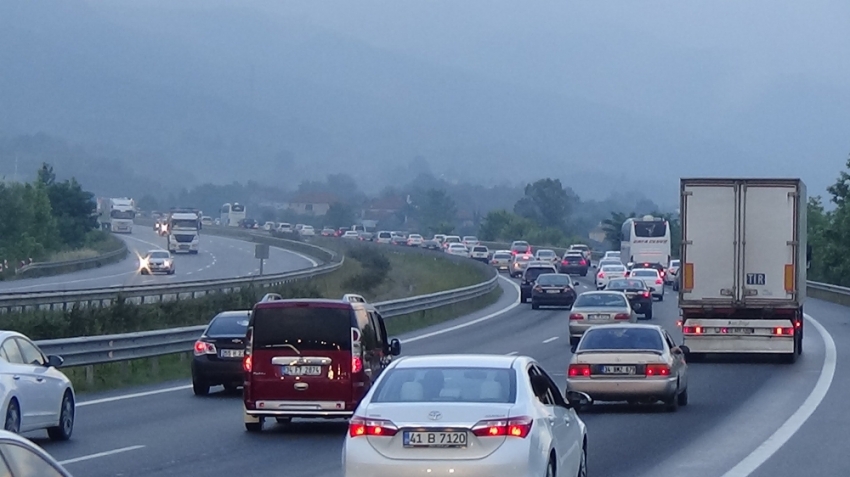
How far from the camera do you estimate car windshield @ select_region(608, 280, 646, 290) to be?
4641 centimetres

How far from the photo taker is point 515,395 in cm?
1055

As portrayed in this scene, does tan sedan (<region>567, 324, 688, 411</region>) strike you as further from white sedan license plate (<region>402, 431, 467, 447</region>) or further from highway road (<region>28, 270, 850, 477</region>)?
white sedan license plate (<region>402, 431, 467, 447</region>)

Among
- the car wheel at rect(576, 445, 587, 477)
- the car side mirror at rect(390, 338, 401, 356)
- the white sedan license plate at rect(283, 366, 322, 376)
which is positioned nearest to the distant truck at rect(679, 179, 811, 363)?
the car side mirror at rect(390, 338, 401, 356)

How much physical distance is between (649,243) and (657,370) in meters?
59.0

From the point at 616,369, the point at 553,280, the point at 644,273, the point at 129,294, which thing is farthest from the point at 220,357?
the point at 644,273

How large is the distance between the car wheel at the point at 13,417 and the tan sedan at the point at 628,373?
8.23 meters

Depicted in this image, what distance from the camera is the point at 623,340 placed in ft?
68.5

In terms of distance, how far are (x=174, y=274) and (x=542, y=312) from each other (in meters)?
27.5

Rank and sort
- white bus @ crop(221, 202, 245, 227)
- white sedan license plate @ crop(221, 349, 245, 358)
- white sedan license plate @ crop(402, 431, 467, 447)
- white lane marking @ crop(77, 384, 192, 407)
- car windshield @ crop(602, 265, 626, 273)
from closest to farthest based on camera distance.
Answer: white sedan license plate @ crop(402, 431, 467, 447), white lane marking @ crop(77, 384, 192, 407), white sedan license plate @ crop(221, 349, 245, 358), car windshield @ crop(602, 265, 626, 273), white bus @ crop(221, 202, 245, 227)

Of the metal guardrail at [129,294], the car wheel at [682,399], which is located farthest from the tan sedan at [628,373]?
the metal guardrail at [129,294]

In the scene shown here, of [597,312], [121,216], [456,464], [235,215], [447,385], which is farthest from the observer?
[235,215]

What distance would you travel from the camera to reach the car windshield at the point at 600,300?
35.5 m

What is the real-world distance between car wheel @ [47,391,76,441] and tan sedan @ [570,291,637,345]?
19.2 meters

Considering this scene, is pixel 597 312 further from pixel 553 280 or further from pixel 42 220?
pixel 42 220
